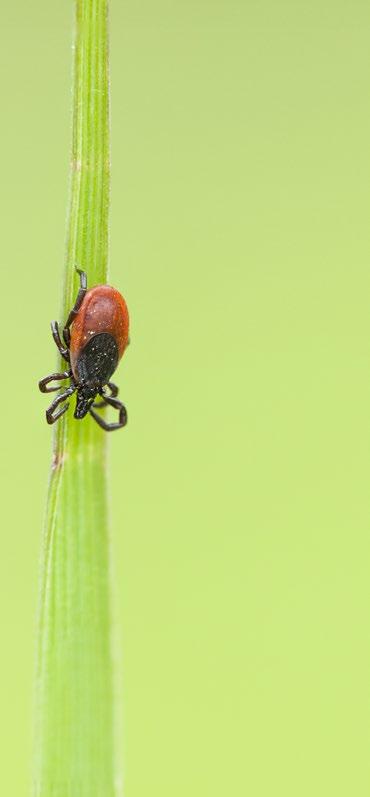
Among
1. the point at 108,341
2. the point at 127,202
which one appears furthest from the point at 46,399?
the point at 108,341

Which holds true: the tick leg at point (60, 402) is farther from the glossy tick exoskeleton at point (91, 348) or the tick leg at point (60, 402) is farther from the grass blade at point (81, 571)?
the grass blade at point (81, 571)

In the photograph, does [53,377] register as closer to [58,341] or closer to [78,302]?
[58,341]

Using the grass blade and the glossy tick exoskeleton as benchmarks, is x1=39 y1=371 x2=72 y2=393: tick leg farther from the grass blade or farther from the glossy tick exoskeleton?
the grass blade

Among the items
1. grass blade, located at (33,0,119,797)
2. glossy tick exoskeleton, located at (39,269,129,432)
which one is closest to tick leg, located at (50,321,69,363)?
glossy tick exoskeleton, located at (39,269,129,432)

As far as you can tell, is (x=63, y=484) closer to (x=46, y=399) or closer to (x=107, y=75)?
(x=107, y=75)

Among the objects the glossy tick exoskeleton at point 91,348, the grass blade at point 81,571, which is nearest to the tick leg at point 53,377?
the glossy tick exoskeleton at point 91,348
